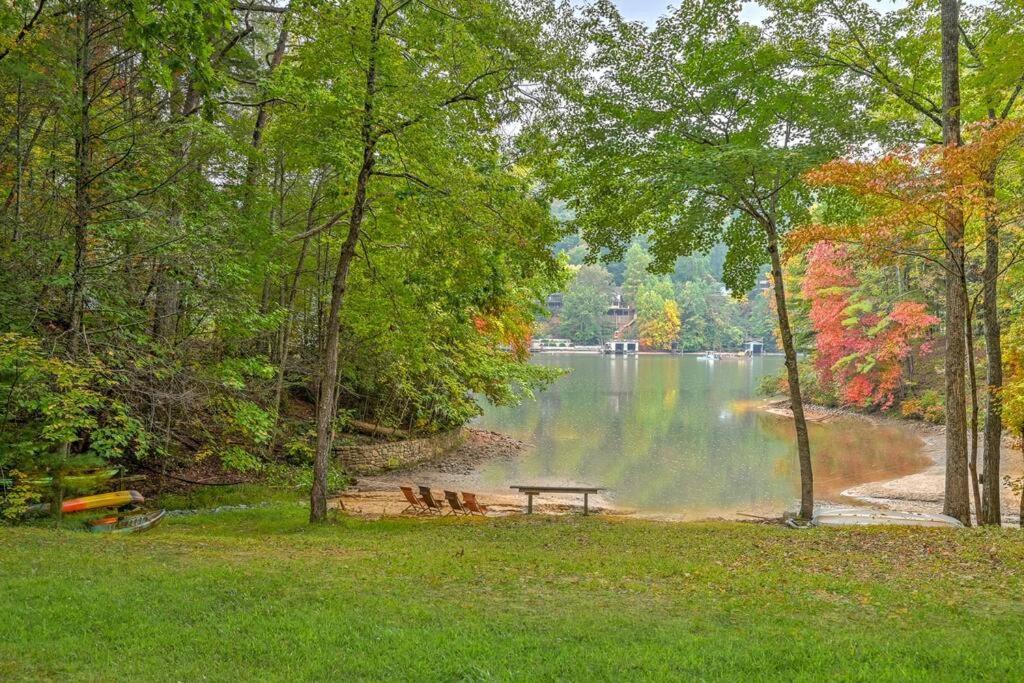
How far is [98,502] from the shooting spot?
10.4 meters

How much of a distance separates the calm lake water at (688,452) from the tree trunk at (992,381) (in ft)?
16.9

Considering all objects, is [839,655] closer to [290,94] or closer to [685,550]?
[685,550]

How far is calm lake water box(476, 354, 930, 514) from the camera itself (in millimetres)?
17234

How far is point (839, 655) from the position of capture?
14.7ft

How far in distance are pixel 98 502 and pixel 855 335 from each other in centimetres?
3045

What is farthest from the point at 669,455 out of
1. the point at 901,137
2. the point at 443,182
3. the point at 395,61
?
the point at 395,61

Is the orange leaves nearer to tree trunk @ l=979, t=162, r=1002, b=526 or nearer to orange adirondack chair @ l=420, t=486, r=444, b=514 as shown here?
tree trunk @ l=979, t=162, r=1002, b=526

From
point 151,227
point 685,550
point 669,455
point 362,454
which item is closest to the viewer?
point 685,550

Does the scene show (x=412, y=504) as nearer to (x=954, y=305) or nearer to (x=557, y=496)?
(x=557, y=496)

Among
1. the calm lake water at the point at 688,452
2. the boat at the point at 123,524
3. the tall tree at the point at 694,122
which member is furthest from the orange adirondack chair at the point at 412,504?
the tall tree at the point at 694,122

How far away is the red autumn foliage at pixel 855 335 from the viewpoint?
28.8m

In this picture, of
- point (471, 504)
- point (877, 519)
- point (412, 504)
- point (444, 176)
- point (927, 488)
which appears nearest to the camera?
point (444, 176)

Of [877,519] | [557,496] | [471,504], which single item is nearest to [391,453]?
[557,496]

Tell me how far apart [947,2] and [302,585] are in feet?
39.8
